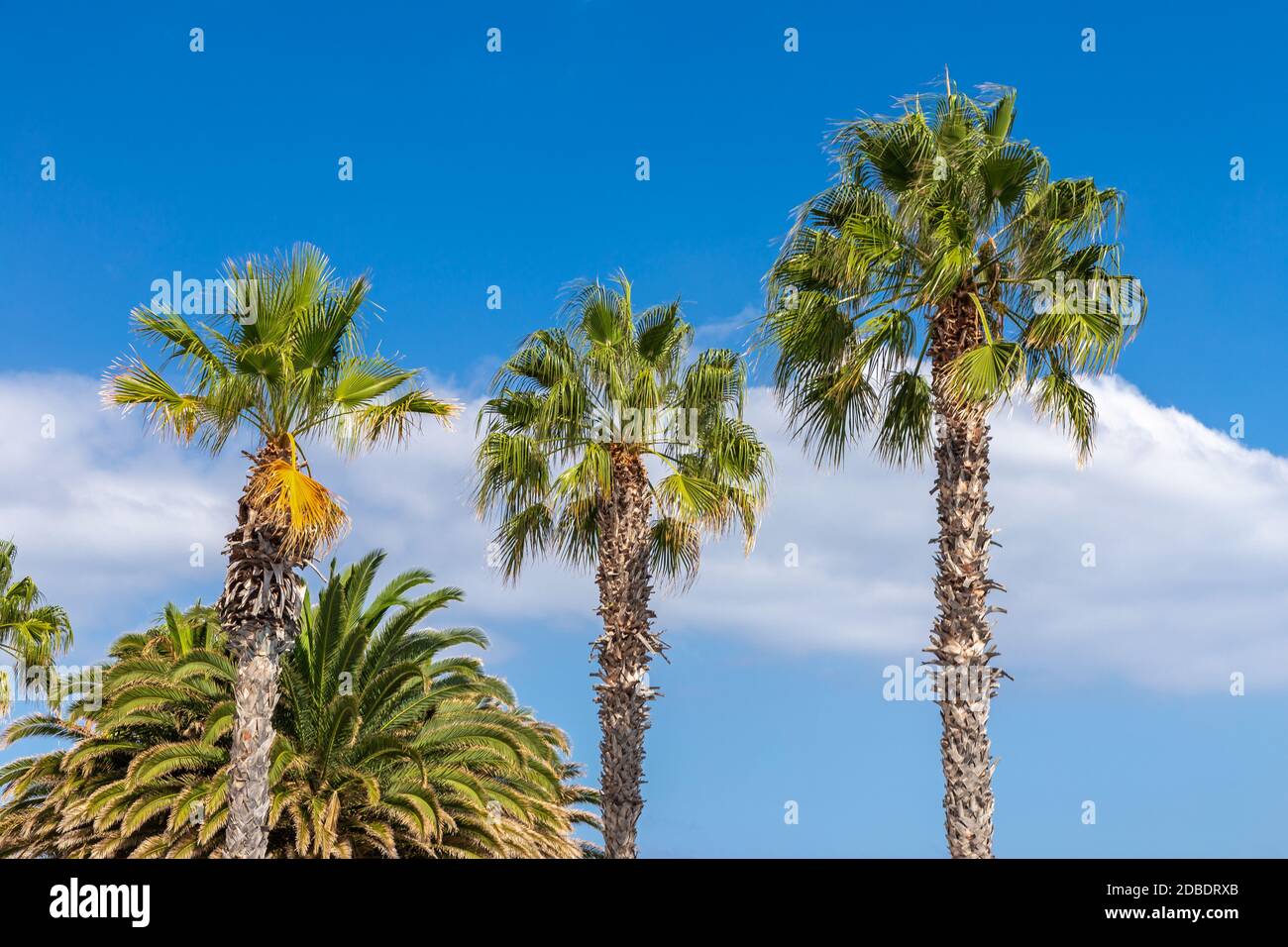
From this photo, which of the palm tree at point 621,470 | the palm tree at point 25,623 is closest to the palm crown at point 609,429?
the palm tree at point 621,470

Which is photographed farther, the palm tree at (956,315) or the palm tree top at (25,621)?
the palm tree top at (25,621)

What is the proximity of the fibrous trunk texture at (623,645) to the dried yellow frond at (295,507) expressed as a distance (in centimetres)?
611

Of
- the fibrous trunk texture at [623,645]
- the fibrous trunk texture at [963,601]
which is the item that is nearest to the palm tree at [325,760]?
the fibrous trunk texture at [623,645]

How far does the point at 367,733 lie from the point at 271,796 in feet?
7.16

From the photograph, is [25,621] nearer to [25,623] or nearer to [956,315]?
[25,623]

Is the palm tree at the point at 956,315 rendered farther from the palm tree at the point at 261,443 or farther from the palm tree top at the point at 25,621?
the palm tree top at the point at 25,621

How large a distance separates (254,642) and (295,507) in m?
1.98


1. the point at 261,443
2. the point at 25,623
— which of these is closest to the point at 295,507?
the point at 261,443

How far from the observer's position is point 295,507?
14742 millimetres

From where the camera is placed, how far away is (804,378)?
17.6 metres

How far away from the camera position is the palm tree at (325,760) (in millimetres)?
18281

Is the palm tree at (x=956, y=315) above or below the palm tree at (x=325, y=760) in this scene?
above
